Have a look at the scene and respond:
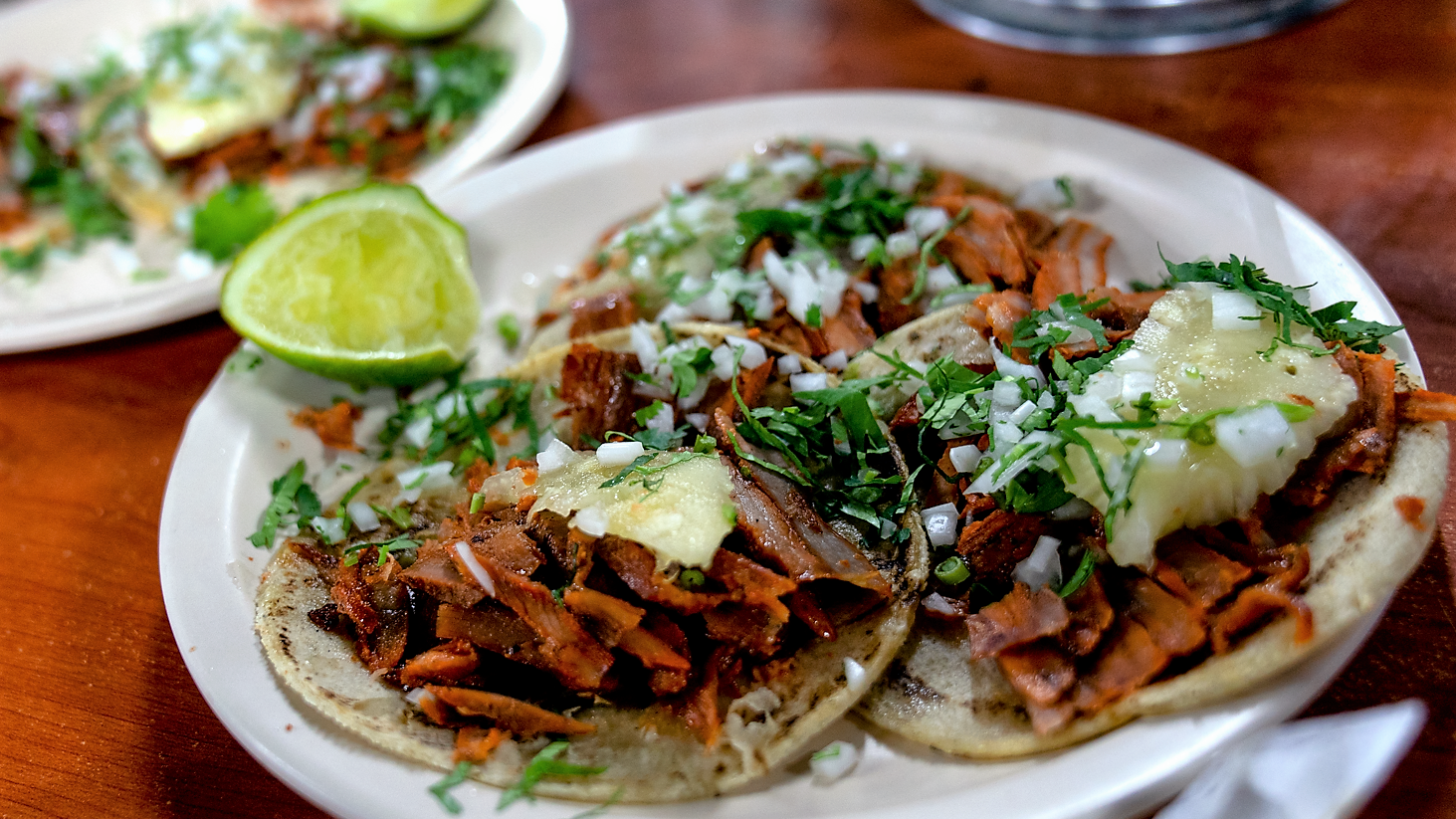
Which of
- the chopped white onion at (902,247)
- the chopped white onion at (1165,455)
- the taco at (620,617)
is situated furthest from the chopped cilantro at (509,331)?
the chopped white onion at (1165,455)

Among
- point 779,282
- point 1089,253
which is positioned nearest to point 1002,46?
point 1089,253

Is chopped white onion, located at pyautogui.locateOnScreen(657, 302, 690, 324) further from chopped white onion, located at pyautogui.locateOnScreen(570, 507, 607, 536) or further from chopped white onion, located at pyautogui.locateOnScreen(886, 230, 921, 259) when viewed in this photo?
chopped white onion, located at pyautogui.locateOnScreen(570, 507, 607, 536)

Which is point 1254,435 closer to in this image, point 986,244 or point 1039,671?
point 1039,671

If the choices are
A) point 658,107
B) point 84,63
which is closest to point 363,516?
point 658,107

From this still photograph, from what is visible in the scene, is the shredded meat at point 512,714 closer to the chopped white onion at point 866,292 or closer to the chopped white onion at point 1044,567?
the chopped white onion at point 1044,567

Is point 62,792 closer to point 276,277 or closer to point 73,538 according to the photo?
point 73,538

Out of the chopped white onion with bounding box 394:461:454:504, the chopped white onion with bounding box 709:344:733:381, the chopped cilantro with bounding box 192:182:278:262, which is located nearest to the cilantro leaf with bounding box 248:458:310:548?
the chopped white onion with bounding box 394:461:454:504
